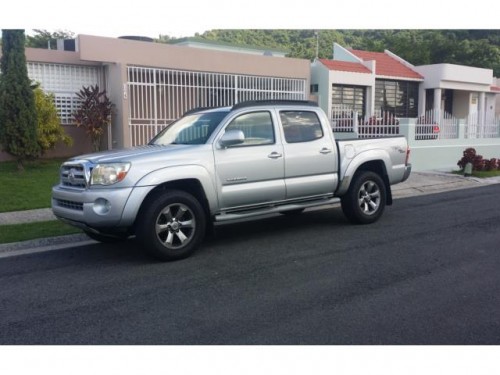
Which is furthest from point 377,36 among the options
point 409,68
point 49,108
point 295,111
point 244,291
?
point 244,291

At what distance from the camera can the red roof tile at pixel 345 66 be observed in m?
22.6

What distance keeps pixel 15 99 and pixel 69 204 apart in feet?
26.6

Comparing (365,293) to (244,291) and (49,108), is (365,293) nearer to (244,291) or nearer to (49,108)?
(244,291)

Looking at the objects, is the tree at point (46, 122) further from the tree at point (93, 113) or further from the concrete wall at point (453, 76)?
the concrete wall at point (453, 76)

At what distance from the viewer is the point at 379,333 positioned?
13.7 ft

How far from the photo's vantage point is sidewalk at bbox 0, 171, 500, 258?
749cm

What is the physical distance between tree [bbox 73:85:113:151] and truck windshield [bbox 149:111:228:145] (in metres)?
→ 8.23

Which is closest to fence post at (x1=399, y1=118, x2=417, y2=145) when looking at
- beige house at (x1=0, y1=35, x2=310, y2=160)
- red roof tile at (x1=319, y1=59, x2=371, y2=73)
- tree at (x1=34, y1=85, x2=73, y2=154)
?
beige house at (x1=0, y1=35, x2=310, y2=160)

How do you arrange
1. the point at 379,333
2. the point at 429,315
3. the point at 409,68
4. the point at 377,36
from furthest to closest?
the point at 377,36, the point at 409,68, the point at 429,315, the point at 379,333

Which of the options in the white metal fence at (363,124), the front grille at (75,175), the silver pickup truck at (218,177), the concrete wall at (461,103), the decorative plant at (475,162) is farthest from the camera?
the concrete wall at (461,103)

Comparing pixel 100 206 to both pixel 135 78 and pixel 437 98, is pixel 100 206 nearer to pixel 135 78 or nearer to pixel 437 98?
pixel 135 78

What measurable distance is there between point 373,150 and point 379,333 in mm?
4872

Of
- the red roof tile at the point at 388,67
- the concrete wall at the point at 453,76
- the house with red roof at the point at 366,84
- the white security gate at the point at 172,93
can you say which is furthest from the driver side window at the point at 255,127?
the concrete wall at the point at 453,76

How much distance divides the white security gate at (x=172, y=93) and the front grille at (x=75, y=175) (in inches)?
386
